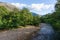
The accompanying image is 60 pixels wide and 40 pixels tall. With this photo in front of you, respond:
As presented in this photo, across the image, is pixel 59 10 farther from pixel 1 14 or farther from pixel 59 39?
pixel 1 14

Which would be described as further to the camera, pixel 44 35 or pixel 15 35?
pixel 44 35

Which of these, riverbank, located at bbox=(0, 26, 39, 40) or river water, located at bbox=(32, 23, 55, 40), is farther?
river water, located at bbox=(32, 23, 55, 40)

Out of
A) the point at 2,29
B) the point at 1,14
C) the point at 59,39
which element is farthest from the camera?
the point at 1,14

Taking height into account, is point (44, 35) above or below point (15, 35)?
below

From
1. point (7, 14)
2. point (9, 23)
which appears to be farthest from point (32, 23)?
point (9, 23)

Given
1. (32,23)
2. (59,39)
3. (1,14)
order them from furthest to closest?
(32,23) → (1,14) → (59,39)

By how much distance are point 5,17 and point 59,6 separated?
97.0 feet

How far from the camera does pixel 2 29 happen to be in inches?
2116

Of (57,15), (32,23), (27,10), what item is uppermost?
(57,15)

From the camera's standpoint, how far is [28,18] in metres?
74.8

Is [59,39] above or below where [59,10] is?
below

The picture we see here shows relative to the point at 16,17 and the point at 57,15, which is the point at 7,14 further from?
the point at 57,15

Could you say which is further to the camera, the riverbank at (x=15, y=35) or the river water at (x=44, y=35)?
the river water at (x=44, y=35)

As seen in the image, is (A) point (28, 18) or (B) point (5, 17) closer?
(B) point (5, 17)
